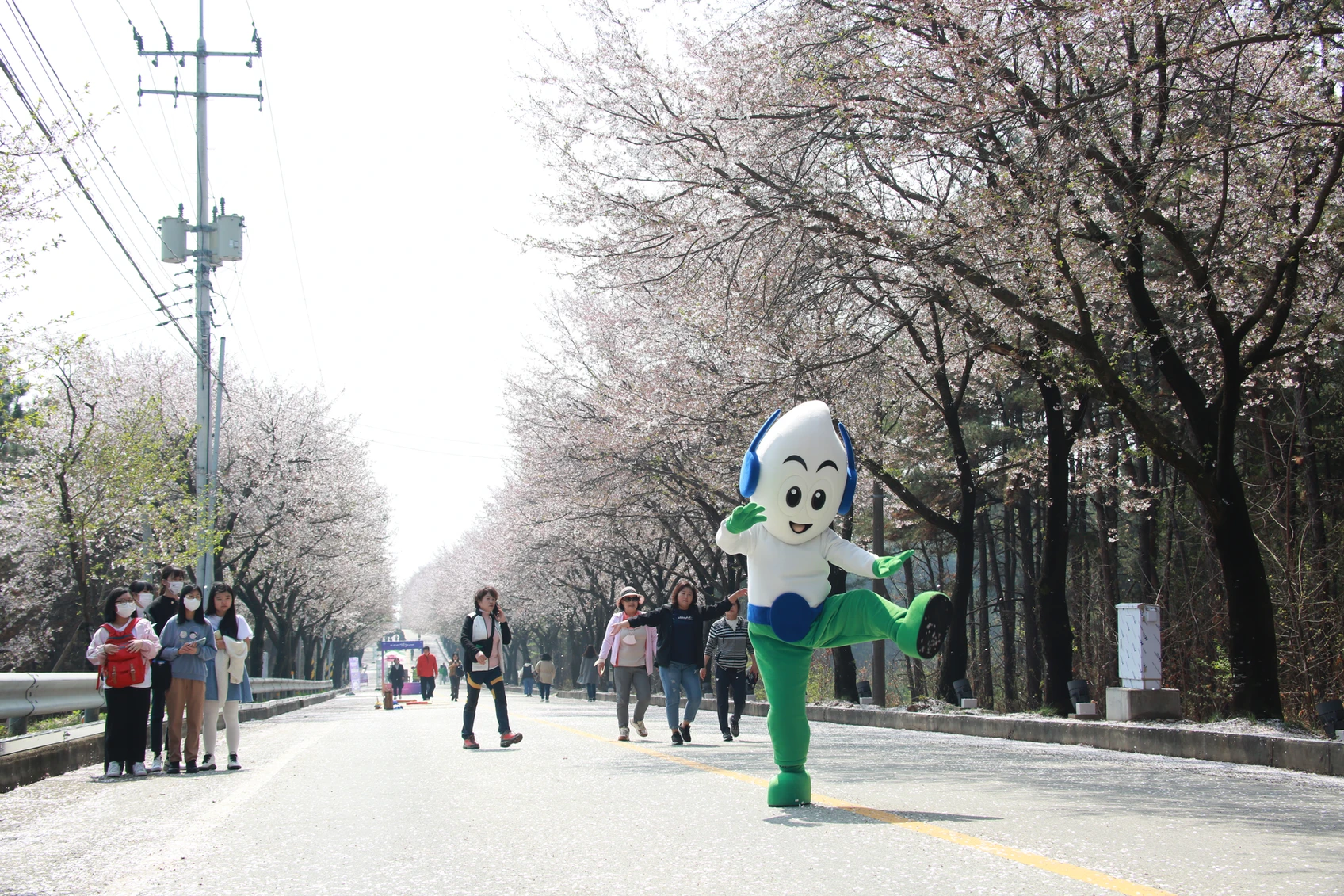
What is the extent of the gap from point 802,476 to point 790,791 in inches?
67.3

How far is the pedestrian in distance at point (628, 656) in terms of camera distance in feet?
A: 48.2

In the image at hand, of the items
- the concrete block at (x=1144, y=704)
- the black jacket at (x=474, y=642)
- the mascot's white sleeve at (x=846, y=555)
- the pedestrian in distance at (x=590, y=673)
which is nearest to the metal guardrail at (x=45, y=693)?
the black jacket at (x=474, y=642)

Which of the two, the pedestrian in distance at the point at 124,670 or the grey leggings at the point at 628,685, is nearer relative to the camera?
the pedestrian in distance at the point at 124,670

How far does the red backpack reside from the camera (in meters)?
10.7

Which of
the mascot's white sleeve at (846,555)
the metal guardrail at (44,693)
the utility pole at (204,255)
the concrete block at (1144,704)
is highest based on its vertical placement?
the utility pole at (204,255)

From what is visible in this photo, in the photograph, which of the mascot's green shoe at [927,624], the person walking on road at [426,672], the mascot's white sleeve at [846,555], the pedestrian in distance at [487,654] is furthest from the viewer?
the person walking on road at [426,672]

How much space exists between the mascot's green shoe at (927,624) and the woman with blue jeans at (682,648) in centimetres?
795

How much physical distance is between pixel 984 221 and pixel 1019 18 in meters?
2.21

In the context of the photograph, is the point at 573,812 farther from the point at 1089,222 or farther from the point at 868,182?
the point at 868,182

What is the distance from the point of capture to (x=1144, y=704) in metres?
14.5

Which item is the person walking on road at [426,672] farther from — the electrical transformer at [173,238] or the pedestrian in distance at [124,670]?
the pedestrian in distance at [124,670]

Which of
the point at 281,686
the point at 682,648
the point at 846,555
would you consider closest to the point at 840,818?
the point at 846,555

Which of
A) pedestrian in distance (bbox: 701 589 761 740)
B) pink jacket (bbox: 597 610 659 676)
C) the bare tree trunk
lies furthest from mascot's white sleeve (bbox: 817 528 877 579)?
the bare tree trunk

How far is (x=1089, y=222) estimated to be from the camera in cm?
1368
